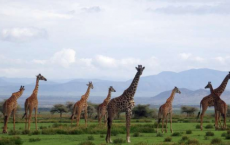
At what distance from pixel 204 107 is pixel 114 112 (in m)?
10.2

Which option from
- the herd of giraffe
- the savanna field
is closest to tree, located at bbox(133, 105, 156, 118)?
the herd of giraffe

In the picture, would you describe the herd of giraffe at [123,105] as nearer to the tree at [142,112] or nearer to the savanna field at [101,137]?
the savanna field at [101,137]

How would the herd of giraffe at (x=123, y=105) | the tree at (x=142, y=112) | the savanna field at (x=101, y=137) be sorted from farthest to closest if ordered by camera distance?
1. the tree at (x=142, y=112)
2. the herd of giraffe at (x=123, y=105)
3. the savanna field at (x=101, y=137)

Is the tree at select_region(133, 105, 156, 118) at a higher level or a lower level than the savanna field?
higher

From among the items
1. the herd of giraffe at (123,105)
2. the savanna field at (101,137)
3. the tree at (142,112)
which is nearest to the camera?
the savanna field at (101,137)

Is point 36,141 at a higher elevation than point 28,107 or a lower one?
lower

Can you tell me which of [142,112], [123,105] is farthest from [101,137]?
[142,112]

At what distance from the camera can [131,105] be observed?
20922 millimetres

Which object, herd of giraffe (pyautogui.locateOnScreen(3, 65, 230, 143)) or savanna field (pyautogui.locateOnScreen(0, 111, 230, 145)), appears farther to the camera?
herd of giraffe (pyautogui.locateOnScreen(3, 65, 230, 143))

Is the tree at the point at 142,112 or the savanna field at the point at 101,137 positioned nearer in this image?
the savanna field at the point at 101,137

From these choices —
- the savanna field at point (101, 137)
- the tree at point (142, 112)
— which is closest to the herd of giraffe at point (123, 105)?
the savanna field at point (101, 137)

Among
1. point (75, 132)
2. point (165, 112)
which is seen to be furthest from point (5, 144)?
point (165, 112)

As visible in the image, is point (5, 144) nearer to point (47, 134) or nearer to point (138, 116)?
point (47, 134)

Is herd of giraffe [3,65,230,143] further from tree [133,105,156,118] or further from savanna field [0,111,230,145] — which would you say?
tree [133,105,156,118]
